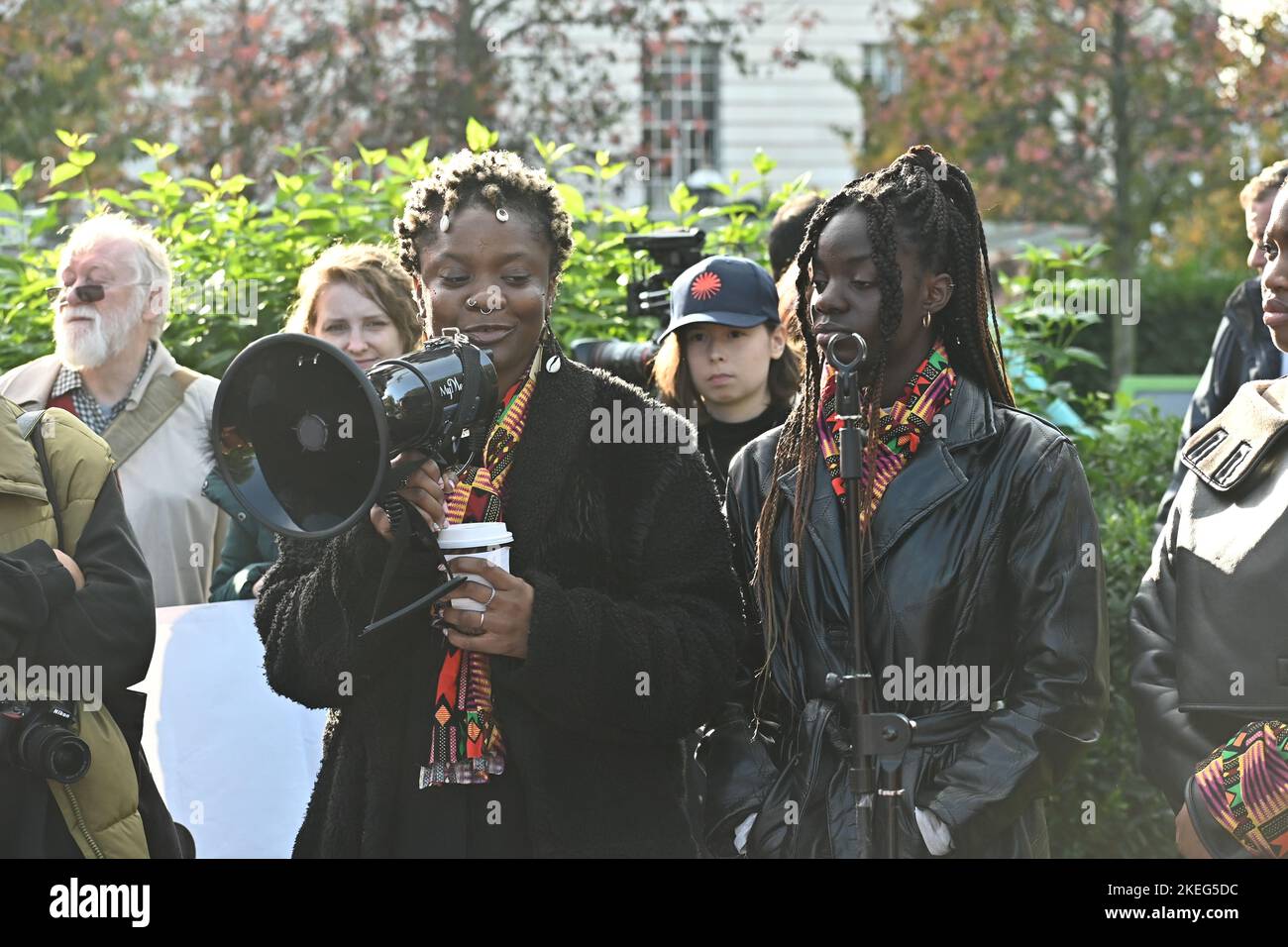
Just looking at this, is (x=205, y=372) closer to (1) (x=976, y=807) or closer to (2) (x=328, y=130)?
(1) (x=976, y=807)

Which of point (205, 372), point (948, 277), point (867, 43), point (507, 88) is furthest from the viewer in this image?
point (867, 43)

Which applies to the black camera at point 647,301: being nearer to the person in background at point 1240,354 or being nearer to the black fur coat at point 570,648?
the person in background at point 1240,354

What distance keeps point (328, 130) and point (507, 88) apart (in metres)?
1.53

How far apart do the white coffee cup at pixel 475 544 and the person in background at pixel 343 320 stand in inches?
78.8

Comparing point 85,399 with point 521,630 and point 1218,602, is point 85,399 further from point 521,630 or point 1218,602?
point 1218,602

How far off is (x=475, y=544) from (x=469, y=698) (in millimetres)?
356

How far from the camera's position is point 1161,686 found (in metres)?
3.38

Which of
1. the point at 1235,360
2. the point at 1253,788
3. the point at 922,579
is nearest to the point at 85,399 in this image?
the point at 922,579

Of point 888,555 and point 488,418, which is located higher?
point 488,418

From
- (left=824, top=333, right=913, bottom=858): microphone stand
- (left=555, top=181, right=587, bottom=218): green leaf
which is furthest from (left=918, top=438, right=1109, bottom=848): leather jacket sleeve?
(left=555, top=181, right=587, bottom=218): green leaf

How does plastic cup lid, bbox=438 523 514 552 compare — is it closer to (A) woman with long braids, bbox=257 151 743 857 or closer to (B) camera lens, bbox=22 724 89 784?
(A) woman with long braids, bbox=257 151 743 857

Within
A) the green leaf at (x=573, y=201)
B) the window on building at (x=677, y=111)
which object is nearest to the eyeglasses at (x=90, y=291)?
the green leaf at (x=573, y=201)
